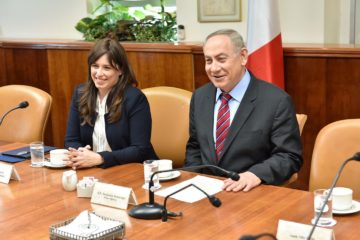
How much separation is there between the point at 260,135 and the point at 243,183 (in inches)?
16.3

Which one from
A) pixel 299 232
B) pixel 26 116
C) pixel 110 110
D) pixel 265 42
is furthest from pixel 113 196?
pixel 265 42

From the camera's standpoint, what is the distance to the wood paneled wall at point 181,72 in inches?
141

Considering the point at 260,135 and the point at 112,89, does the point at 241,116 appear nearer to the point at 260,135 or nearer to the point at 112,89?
the point at 260,135

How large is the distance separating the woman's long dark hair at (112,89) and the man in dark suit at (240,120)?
47 centimetres

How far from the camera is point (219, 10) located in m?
4.60

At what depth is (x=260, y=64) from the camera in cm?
378

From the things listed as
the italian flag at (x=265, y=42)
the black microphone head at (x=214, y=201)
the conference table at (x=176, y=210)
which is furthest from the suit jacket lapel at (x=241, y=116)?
the italian flag at (x=265, y=42)

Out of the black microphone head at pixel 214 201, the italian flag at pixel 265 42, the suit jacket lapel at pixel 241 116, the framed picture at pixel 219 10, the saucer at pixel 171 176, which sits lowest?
the saucer at pixel 171 176

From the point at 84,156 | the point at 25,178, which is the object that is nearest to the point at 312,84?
the point at 84,156

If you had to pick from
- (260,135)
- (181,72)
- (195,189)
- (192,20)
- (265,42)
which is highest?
(192,20)

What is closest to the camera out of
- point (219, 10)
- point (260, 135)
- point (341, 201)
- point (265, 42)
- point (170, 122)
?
point (341, 201)

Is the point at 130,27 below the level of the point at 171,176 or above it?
above

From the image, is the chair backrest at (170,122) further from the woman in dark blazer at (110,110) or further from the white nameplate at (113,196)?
the white nameplate at (113,196)

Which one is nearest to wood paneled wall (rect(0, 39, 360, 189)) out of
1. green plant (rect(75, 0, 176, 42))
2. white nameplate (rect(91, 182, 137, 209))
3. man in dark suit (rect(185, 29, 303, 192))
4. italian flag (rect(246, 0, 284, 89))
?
italian flag (rect(246, 0, 284, 89))
